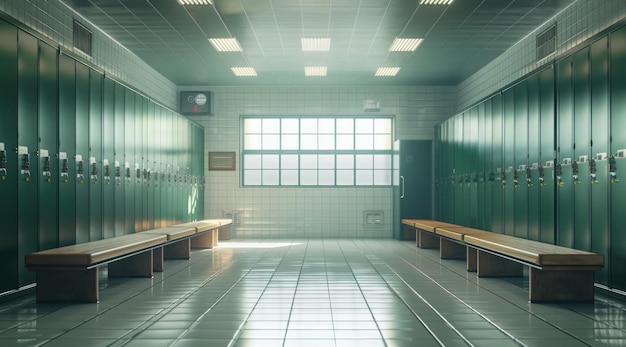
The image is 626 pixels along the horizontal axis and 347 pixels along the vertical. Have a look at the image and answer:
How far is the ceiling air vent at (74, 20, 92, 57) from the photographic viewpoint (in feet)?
24.8

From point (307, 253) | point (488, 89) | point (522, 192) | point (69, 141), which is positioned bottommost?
point (307, 253)

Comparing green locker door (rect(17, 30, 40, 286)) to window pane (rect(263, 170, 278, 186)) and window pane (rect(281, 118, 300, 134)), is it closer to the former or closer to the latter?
window pane (rect(263, 170, 278, 186))

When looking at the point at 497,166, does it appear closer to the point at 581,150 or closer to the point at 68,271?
the point at 581,150

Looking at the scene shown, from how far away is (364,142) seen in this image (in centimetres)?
1295

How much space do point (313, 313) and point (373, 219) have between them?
8550mm

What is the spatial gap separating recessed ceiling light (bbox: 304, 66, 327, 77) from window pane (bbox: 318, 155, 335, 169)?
2120mm

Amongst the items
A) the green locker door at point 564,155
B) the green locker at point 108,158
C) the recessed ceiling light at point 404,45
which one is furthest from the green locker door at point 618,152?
the green locker at point 108,158

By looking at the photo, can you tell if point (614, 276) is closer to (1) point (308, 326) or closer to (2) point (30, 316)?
(1) point (308, 326)

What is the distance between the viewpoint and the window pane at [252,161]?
1287cm

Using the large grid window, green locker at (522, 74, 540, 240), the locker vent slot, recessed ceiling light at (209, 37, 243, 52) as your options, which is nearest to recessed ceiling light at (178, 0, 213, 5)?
recessed ceiling light at (209, 37, 243, 52)

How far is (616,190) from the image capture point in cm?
502

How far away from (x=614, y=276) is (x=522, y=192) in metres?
2.28

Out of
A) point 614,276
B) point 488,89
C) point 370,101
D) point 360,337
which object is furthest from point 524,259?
point 370,101

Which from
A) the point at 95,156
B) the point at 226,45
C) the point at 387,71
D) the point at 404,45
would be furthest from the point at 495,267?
the point at 387,71
